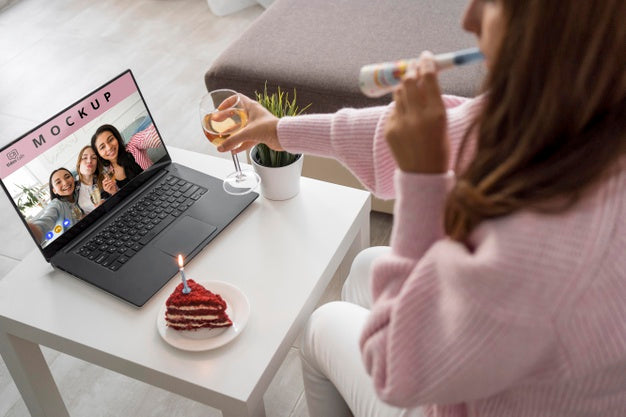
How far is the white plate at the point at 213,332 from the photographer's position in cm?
105

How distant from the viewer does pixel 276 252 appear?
121 cm

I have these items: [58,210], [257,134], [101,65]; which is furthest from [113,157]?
[101,65]

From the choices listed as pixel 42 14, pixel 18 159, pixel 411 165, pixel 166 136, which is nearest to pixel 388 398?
pixel 411 165

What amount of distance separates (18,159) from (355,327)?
65 cm

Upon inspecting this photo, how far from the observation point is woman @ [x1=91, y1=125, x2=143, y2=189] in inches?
48.8

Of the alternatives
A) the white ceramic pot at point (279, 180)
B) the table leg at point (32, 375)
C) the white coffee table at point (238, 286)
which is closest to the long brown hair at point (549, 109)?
the white coffee table at point (238, 286)

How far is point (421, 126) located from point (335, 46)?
120cm

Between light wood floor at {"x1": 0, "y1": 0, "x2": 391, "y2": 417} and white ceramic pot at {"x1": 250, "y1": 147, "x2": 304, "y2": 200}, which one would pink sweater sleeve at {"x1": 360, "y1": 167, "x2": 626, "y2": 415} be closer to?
white ceramic pot at {"x1": 250, "y1": 147, "x2": 304, "y2": 200}

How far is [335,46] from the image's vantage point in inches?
75.4

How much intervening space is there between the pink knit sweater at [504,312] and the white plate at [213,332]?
293 millimetres

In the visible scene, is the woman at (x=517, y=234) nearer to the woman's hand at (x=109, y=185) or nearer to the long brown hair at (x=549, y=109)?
the long brown hair at (x=549, y=109)

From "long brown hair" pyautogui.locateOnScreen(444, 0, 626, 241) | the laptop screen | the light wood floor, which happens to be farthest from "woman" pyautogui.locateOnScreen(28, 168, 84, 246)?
"long brown hair" pyautogui.locateOnScreen(444, 0, 626, 241)

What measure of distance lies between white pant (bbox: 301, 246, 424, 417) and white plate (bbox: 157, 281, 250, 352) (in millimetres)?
124

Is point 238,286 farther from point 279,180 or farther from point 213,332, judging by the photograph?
point 279,180
